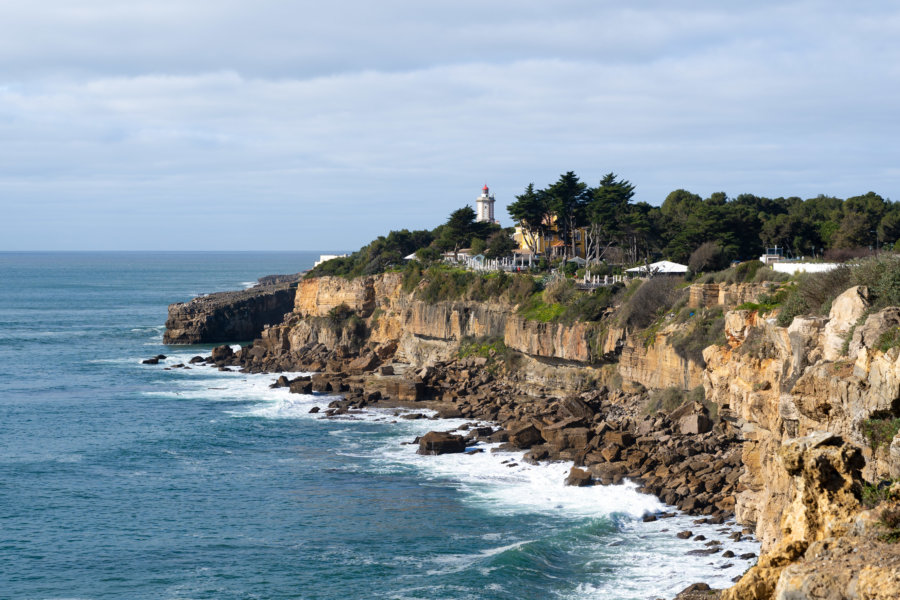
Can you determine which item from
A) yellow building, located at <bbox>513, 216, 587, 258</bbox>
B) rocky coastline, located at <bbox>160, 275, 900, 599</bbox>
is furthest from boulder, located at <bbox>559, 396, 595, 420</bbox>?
yellow building, located at <bbox>513, 216, 587, 258</bbox>

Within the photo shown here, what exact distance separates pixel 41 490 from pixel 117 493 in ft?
10.6

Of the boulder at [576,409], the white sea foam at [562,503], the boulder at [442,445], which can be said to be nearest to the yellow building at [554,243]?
the white sea foam at [562,503]

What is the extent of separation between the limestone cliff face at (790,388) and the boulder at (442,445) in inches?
464

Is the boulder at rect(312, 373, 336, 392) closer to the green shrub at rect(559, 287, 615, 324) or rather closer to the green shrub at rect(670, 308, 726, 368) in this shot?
the green shrub at rect(559, 287, 615, 324)

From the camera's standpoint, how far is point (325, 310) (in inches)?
3086

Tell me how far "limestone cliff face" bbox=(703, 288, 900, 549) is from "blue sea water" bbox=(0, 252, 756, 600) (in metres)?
2.77

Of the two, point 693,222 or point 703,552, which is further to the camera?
point 693,222

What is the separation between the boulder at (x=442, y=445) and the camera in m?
42.3

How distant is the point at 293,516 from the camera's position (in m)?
33.4

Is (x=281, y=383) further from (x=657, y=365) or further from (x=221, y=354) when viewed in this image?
(x=657, y=365)

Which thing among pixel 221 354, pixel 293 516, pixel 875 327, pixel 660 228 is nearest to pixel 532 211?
pixel 660 228

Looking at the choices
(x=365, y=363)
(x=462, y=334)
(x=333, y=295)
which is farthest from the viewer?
(x=333, y=295)

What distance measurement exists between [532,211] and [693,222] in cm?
1602

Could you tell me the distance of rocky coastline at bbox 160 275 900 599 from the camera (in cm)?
1347
